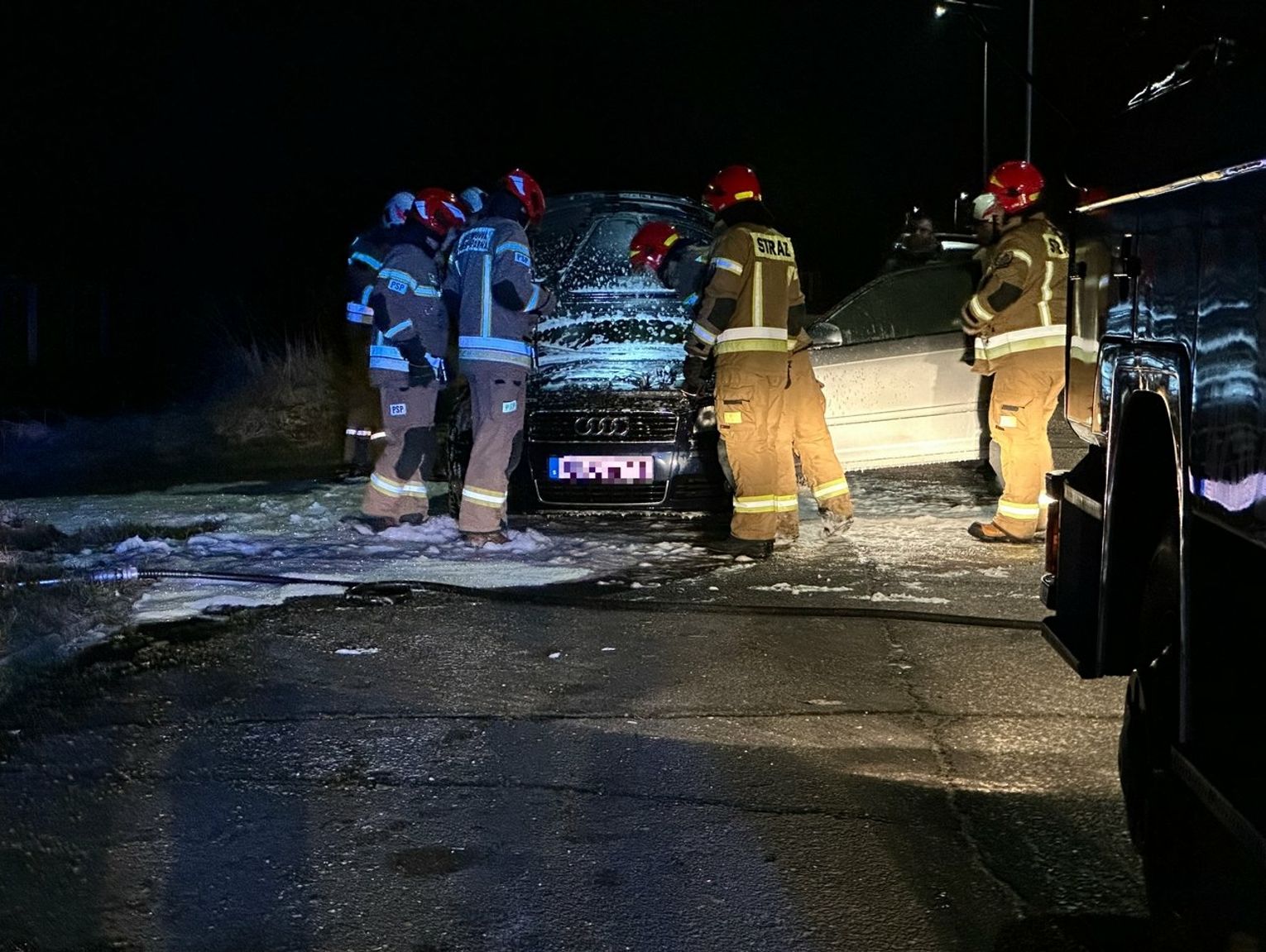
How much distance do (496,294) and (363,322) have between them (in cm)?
213

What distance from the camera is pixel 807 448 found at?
7457 mm

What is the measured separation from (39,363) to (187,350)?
213 cm

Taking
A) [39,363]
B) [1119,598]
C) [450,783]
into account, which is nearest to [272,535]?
[450,783]

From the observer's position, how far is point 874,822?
3.50 metres

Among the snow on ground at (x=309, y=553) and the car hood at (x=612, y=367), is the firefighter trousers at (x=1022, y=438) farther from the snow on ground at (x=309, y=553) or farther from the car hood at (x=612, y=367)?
the car hood at (x=612, y=367)

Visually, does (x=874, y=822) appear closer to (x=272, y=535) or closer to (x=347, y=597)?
(x=347, y=597)

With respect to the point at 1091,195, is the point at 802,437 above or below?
below

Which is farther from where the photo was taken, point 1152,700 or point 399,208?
point 399,208

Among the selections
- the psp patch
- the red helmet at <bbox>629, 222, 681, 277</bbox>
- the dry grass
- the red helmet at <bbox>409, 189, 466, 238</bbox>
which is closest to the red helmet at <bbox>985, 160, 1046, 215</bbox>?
the red helmet at <bbox>629, 222, 681, 277</bbox>

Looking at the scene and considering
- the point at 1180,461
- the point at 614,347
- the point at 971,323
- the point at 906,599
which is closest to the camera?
the point at 1180,461

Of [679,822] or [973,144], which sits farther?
[973,144]

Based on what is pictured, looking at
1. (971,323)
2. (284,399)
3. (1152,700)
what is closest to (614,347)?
(971,323)

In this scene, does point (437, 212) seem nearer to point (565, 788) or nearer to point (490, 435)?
point (490, 435)

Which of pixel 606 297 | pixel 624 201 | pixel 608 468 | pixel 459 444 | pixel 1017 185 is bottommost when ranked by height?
pixel 608 468
